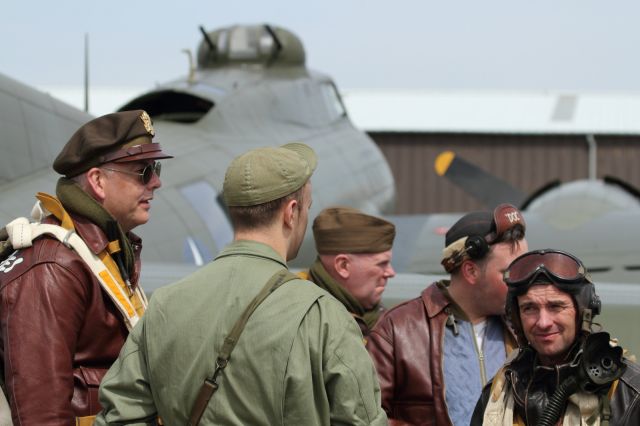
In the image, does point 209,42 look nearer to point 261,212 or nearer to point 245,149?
Result: point 245,149

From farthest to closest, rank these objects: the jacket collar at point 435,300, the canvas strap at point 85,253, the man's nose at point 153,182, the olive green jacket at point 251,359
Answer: the jacket collar at point 435,300
the man's nose at point 153,182
the canvas strap at point 85,253
the olive green jacket at point 251,359

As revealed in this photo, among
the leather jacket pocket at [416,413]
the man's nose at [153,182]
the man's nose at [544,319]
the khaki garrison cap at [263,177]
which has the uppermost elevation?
the khaki garrison cap at [263,177]

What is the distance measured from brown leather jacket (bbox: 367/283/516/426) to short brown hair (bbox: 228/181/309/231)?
1170 millimetres

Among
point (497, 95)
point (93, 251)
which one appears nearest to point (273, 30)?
point (93, 251)

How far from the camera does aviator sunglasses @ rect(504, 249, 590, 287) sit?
323cm

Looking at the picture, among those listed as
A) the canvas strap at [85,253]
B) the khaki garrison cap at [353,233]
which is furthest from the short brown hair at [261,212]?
the khaki garrison cap at [353,233]

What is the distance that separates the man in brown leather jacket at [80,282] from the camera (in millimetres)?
3355

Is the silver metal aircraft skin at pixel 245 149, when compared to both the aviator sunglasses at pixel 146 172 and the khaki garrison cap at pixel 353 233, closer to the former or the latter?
the khaki garrison cap at pixel 353 233

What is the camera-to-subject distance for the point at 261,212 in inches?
122

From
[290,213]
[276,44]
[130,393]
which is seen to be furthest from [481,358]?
[276,44]

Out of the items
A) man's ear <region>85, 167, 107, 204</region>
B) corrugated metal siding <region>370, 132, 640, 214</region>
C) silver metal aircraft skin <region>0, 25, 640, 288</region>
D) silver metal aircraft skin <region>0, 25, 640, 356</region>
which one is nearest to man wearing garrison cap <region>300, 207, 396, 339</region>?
silver metal aircraft skin <region>0, 25, 640, 356</region>

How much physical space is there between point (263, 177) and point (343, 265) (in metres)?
2.08

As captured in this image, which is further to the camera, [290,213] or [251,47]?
[251,47]

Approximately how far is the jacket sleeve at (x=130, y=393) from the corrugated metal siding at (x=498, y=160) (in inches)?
1217
